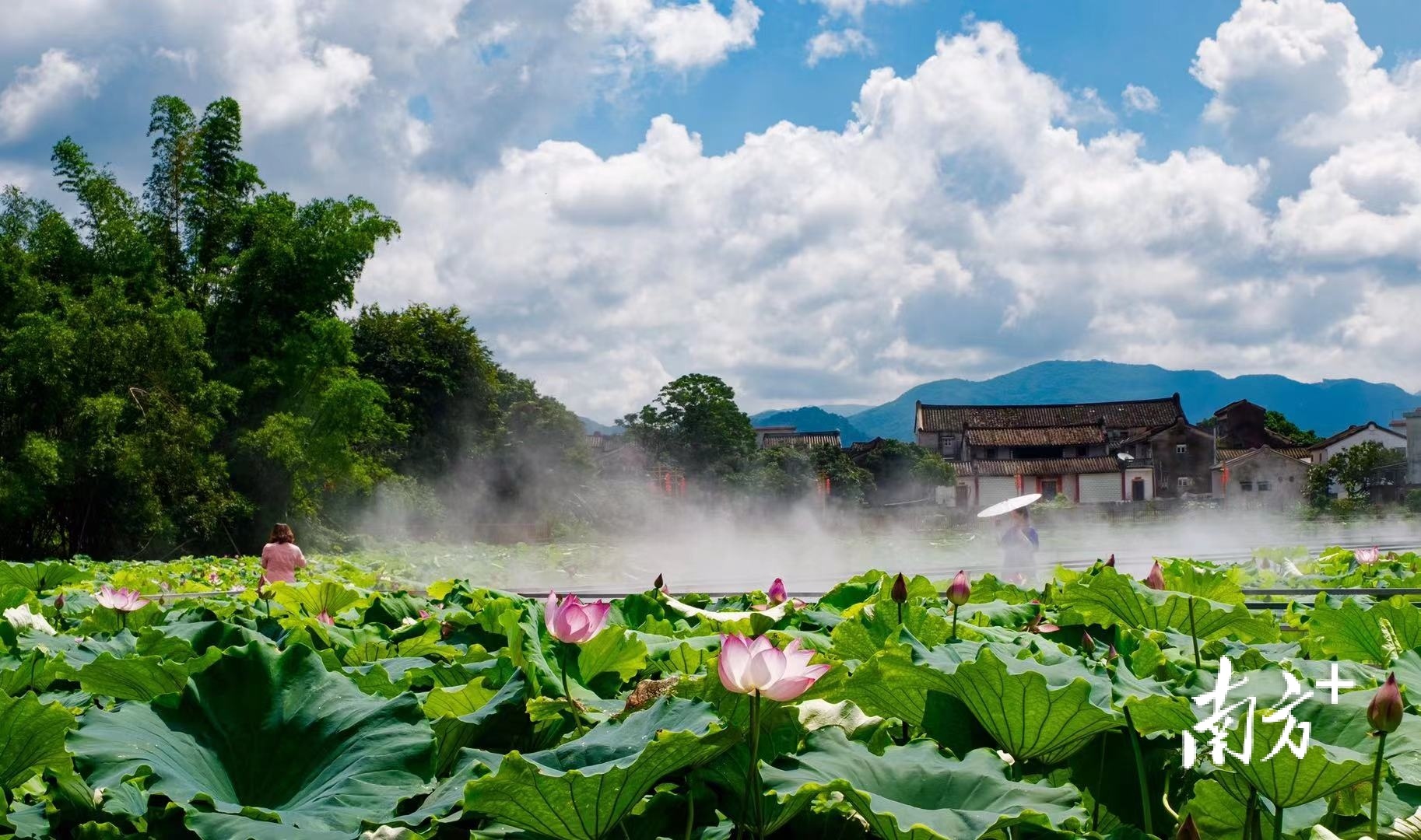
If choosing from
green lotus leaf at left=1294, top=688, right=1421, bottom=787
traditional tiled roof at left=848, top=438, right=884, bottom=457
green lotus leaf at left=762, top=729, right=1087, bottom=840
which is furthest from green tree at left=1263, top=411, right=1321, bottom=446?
green lotus leaf at left=762, top=729, right=1087, bottom=840

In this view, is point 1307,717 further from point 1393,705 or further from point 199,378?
point 199,378

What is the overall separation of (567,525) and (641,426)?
449 centimetres

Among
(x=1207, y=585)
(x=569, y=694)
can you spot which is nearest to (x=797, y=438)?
(x=1207, y=585)

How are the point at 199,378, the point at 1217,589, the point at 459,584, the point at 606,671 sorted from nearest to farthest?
the point at 606,671, the point at 1217,589, the point at 459,584, the point at 199,378

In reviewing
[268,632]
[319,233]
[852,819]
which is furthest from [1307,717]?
[319,233]

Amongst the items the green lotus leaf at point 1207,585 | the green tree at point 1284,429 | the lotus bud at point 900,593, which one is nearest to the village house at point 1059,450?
the green tree at point 1284,429

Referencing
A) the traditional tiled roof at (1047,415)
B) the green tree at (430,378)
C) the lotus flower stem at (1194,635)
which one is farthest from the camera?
the traditional tiled roof at (1047,415)

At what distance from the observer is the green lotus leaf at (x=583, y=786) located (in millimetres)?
740

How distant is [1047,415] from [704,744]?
43.6 m

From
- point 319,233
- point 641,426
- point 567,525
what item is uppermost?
point 319,233

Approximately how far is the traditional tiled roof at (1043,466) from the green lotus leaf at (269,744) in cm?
3947

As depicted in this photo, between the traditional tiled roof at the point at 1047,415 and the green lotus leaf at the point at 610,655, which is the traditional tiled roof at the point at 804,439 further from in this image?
the green lotus leaf at the point at 610,655

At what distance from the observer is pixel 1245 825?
86 cm

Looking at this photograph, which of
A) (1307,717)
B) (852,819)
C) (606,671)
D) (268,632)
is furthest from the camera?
(268,632)
